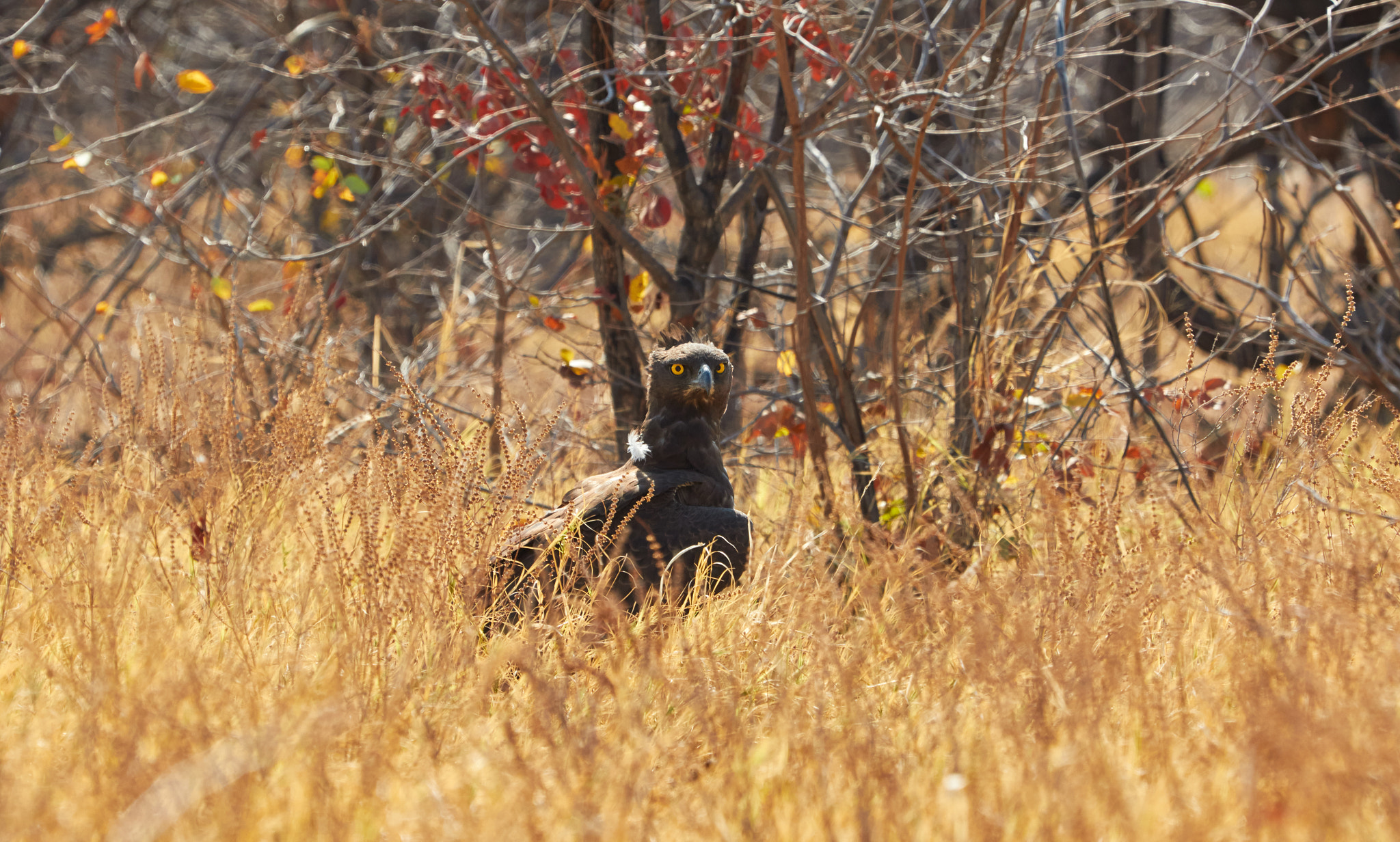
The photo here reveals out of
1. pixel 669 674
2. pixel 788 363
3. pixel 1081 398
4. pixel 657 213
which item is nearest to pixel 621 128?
pixel 657 213

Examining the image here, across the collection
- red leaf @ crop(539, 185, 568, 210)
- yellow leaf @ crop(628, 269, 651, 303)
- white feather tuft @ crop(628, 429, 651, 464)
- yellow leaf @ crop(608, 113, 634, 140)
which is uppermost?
yellow leaf @ crop(608, 113, 634, 140)

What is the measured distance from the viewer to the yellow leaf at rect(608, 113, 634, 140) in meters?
4.62

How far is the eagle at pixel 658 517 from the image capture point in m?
3.65

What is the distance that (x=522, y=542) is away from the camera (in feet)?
12.7

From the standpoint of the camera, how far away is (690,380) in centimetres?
417

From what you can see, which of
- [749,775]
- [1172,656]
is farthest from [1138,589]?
[749,775]

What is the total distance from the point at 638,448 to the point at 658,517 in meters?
0.44

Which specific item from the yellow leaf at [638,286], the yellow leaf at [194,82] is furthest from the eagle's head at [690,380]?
the yellow leaf at [194,82]

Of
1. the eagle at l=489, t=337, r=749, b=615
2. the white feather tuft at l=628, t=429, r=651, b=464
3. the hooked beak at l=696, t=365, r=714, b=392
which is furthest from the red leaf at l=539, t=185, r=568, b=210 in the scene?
the hooked beak at l=696, t=365, r=714, b=392

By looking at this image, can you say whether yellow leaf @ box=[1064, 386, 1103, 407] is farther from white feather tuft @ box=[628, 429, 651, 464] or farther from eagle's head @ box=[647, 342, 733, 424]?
white feather tuft @ box=[628, 429, 651, 464]

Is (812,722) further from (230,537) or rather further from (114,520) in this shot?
(114,520)

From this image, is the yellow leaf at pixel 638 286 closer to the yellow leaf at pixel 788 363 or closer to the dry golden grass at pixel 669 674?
the yellow leaf at pixel 788 363

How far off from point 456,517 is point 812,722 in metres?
1.21

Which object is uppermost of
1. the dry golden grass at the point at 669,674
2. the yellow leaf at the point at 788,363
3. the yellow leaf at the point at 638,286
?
the yellow leaf at the point at 638,286
